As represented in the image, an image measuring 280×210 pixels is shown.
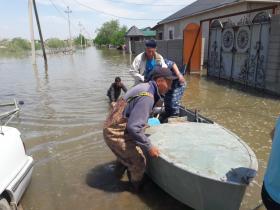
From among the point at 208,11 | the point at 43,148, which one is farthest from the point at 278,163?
the point at 208,11

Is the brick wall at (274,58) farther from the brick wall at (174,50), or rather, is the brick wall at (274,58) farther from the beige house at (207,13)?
the brick wall at (174,50)

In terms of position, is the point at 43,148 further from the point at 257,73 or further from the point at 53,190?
the point at 257,73

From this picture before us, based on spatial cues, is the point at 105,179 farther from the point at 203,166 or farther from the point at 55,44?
the point at 55,44

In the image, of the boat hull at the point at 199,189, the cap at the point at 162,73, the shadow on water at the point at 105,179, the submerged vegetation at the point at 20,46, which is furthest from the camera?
the submerged vegetation at the point at 20,46

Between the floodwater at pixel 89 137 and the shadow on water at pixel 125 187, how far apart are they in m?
0.01

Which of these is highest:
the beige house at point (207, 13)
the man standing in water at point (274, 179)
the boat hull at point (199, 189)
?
the beige house at point (207, 13)

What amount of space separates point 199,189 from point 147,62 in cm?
323

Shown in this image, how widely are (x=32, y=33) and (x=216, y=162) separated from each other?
2890 centimetres

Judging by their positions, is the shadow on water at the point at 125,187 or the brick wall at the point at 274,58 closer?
the shadow on water at the point at 125,187

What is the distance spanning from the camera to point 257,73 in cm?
1221

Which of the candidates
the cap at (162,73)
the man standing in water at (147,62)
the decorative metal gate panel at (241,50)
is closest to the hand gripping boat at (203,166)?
the cap at (162,73)

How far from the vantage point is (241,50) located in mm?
13219

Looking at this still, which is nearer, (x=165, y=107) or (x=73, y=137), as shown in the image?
(x=165, y=107)

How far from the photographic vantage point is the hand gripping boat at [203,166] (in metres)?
3.44
